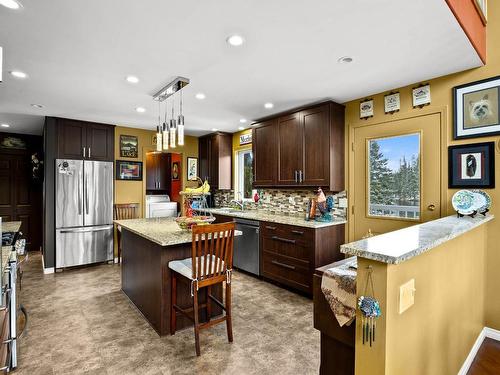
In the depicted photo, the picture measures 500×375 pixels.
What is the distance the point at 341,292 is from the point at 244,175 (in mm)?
4154

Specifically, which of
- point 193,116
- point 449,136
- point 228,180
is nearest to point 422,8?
point 449,136

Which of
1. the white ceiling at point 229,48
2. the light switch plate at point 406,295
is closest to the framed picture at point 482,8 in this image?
the white ceiling at point 229,48

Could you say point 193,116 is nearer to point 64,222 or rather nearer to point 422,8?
point 64,222

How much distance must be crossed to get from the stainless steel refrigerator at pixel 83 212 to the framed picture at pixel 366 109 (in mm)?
4210

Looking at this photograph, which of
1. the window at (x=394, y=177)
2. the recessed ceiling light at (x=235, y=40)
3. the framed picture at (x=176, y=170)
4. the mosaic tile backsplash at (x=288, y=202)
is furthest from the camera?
the framed picture at (x=176, y=170)

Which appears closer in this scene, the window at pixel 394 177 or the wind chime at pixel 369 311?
the wind chime at pixel 369 311

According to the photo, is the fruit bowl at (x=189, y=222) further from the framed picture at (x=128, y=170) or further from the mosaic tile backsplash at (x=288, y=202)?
the framed picture at (x=128, y=170)

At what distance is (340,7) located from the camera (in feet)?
5.46

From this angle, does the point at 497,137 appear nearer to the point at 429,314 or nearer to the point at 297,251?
the point at 429,314

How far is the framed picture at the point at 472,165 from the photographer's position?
2.45m

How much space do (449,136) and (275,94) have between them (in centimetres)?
186

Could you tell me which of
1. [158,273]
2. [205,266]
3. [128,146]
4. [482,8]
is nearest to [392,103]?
[482,8]

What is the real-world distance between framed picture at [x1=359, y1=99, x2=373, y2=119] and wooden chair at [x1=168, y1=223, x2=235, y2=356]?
2.22 meters

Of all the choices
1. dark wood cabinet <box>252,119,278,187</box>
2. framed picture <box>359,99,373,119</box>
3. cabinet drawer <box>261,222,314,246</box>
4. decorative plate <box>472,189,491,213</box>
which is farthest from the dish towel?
dark wood cabinet <box>252,119,278,187</box>
